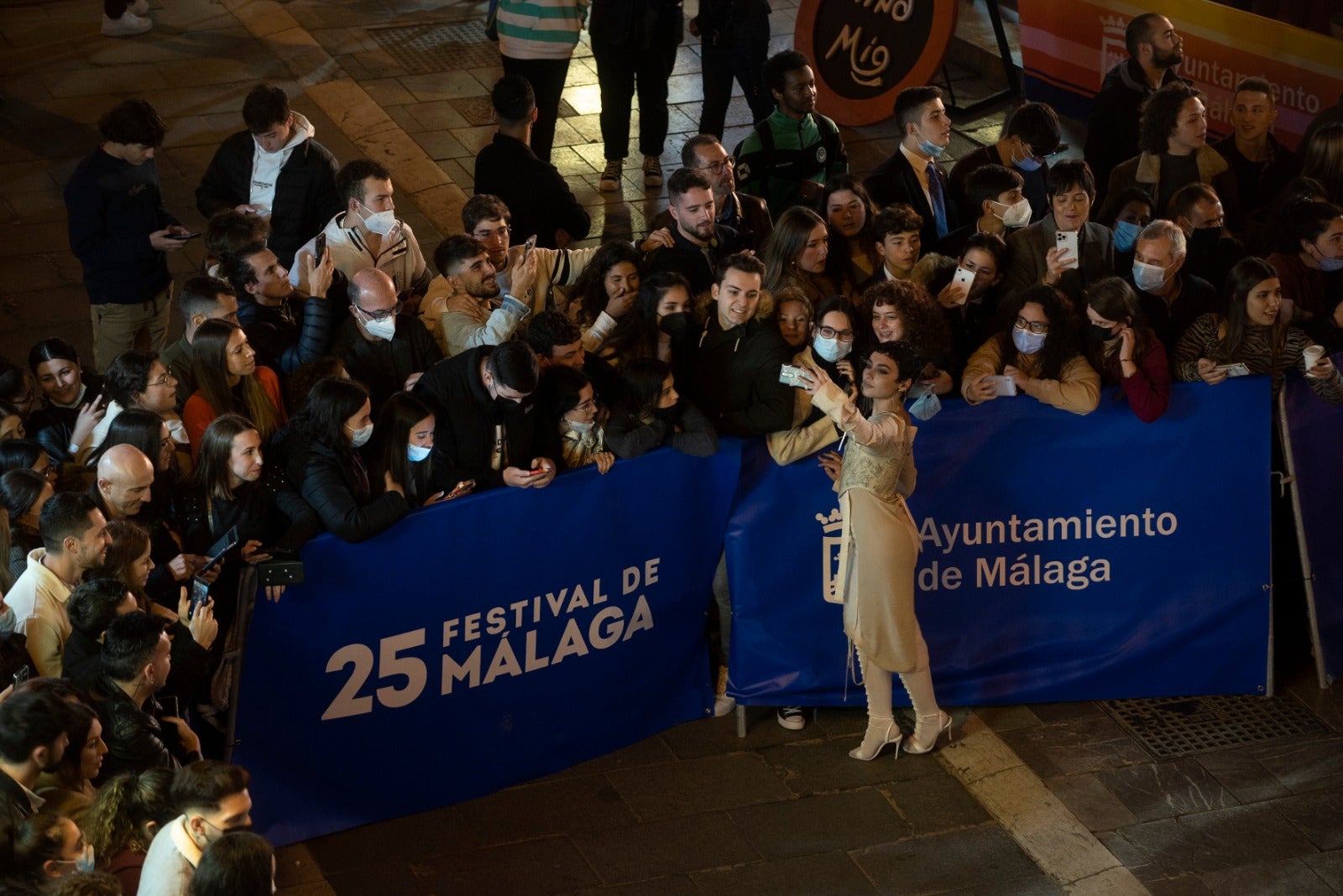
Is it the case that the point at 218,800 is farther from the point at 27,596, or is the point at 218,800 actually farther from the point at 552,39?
the point at 552,39

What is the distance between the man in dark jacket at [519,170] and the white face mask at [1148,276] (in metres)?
3.01

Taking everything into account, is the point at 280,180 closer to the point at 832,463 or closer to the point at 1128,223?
the point at 832,463

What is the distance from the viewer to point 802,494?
23.1 ft

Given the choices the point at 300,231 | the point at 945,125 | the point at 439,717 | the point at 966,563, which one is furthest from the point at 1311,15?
the point at 439,717

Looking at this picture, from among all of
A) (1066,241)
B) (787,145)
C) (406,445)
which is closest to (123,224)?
(406,445)

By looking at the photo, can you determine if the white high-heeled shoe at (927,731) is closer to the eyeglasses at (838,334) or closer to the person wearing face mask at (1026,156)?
the eyeglasses at (838,334)

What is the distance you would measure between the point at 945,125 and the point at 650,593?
3.35 metres

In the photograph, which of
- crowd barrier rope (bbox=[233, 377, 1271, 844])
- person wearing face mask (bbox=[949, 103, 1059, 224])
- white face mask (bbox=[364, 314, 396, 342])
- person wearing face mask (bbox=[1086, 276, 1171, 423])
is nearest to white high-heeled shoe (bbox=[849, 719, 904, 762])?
crowd barrier rope (bbox=[233, 377, 1271, 844])

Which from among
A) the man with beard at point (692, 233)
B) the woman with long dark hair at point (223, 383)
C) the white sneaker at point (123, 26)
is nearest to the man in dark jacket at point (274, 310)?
the woman with long dark hair at point (223, 383)

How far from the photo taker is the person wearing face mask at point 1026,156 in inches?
349

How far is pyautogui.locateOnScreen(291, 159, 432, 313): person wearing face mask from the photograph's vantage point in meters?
7.65

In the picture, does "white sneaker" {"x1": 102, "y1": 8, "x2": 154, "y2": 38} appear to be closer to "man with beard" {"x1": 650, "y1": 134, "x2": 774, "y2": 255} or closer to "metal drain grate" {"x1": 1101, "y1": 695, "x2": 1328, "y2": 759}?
"man with beard" {"x1": 650, "y1": 134, "x2": 774, "y2": 255}

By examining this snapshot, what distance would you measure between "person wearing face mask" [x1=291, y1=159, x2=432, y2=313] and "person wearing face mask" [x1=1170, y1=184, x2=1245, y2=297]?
379 centimetres

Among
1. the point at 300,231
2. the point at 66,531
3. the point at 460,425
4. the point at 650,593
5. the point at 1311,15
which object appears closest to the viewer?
the point at 66,531
